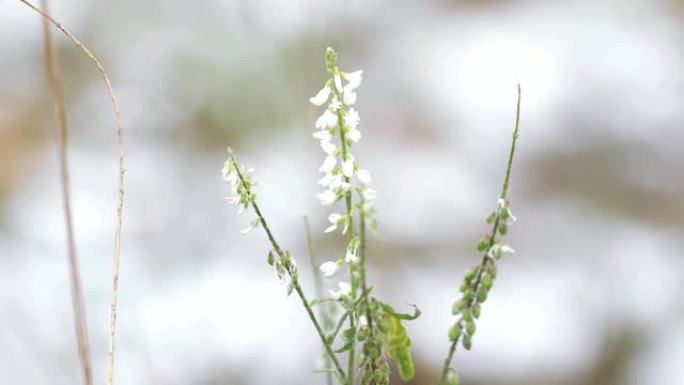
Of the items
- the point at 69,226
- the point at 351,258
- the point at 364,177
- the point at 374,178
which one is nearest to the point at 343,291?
the point at 351,258

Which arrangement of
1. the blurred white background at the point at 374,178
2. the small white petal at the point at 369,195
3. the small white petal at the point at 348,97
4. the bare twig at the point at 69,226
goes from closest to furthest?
the small white petal at the point at 369,195, the small white petal at the point at 348,97, the bare twig at the point at 69,226, the blurred white background at the point at 374,178

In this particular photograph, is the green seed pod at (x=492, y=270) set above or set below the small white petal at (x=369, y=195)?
below

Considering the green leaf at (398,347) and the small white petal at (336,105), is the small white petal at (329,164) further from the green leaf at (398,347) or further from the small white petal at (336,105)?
the green leaf at (398,347)

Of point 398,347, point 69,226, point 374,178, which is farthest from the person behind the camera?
point 374,178

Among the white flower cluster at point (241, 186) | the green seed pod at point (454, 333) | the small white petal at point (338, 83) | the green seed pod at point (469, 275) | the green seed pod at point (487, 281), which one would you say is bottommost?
the green seed pod at point (454, 333)

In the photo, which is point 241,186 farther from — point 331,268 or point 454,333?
point 454,333

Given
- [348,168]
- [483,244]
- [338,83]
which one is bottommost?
[483,244]

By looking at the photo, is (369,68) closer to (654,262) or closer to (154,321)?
(654,262)

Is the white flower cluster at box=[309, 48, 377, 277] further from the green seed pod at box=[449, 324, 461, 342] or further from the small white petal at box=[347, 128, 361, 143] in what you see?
the green seed pod at box=[449, 324, 461, 342]

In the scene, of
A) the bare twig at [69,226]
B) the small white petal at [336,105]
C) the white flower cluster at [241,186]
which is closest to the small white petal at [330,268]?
the white flower cluster at [241,186]

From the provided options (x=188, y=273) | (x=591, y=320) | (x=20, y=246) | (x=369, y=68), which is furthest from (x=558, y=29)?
(x=20, y=246)

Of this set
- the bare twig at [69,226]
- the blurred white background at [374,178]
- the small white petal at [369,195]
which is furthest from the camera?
the blurred white background at [374,178]

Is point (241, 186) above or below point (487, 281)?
above
